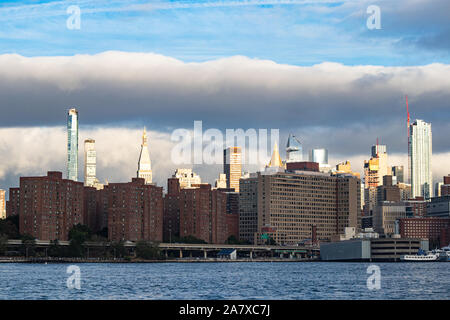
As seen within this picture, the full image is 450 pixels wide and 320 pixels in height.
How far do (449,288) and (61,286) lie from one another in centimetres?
4490

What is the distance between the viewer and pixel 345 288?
9400cm

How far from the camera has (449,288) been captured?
304 feet
